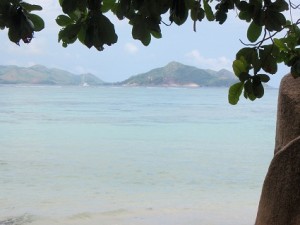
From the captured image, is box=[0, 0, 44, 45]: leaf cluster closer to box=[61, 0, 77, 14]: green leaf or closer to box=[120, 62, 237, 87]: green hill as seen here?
box=[61, 0, 77, 14]: green leaf

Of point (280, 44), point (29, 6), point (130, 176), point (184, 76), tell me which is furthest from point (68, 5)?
point (184, 76)

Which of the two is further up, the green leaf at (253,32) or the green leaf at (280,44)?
the green leaf at (253,32)

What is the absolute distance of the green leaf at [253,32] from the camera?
1752 mm

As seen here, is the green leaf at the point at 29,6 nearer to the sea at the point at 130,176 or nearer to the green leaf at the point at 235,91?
the green leaf at the point at 235,91

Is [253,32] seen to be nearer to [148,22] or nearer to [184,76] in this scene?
[148,22]

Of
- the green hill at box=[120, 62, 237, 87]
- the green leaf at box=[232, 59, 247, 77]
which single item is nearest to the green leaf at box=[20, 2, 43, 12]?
the green leaf at box=[232, 59, 247, 77]

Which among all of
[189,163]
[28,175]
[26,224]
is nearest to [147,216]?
[26,224]

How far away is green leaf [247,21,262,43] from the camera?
69.0 inches

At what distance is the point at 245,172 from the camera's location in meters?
11.9

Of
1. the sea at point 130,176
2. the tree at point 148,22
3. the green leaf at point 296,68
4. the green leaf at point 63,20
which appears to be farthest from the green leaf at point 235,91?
the sea at point 130,176

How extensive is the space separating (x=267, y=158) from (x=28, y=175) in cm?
612

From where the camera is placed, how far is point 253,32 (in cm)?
177

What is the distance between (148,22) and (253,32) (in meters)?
0.43

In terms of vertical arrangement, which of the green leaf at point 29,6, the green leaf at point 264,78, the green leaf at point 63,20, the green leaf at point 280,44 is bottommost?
the green leaf at point 264,78
